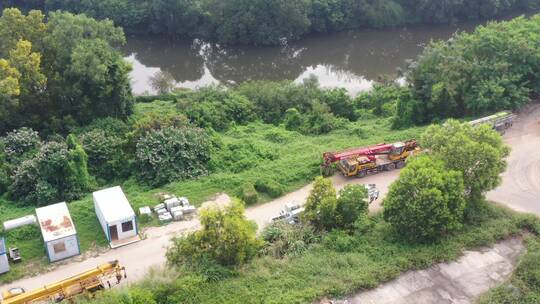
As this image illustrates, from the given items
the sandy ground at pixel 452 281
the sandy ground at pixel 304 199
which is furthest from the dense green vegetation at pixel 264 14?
the sandy ground at pixel 452 281

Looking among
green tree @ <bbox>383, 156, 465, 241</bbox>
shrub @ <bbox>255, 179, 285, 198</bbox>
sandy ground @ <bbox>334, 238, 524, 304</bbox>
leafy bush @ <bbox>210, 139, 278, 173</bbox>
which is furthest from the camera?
leafy bush @ <bbox>210, 139, 278, 173</bbox>

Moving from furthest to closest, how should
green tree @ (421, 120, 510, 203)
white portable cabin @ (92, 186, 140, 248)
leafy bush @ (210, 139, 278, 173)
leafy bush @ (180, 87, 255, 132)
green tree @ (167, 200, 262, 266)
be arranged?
leafy bush @ (180, 87, 255, 132) < leafy bush @ (210, 139, 278, 173) < white portable cabin @ (92, 186, 140, 248) < green tree @ (421, 120, 510, 203) < green tree @ (167, 200, 262, 266)

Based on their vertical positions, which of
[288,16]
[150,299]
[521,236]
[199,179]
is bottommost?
[521,236]

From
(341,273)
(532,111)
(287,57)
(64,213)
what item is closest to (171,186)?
(64,213)

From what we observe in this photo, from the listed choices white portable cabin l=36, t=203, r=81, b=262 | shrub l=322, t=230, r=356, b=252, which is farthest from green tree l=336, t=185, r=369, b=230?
white portable cabin l=36, t=203, r=81, b=262

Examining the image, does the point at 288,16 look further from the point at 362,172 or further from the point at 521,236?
the point at 521,236

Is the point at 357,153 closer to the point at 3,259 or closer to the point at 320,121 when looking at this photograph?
the point at 320,121

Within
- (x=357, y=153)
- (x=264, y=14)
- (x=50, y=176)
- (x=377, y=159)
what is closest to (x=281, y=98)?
(x=357, y=153)

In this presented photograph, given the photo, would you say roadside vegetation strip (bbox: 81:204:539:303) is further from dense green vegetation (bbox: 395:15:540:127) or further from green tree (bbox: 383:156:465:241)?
dense green vegetation (bbox: 395:15:540:127)
